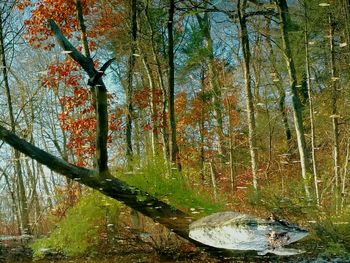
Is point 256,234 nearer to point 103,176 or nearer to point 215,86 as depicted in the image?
point 103,176

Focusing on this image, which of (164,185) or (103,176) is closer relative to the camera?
(103,176)

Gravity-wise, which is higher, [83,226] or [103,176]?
[103,176]

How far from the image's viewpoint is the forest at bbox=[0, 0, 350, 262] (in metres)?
9.30

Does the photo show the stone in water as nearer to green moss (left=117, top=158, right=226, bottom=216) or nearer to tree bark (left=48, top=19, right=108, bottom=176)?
green moss (left=117, top=158, right=226, bottom=216)

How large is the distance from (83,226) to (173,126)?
376 centimetres

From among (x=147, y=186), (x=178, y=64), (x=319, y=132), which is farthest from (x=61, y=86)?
(x=147, y=186)

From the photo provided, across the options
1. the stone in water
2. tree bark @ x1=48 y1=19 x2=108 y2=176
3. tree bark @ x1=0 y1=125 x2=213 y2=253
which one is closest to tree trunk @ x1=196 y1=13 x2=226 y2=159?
tree bark @ x1=0 y1=125 x2=213 y2=253

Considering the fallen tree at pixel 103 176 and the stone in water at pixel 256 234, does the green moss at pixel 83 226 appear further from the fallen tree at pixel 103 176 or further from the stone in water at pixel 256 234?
the stone in water at pixel 256 234

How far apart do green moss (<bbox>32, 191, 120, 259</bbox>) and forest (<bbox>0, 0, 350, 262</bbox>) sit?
3 cm

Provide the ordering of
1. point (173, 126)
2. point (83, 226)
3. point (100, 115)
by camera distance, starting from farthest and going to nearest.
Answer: point (173, 126) < point (83, 226) < point (100, 115)

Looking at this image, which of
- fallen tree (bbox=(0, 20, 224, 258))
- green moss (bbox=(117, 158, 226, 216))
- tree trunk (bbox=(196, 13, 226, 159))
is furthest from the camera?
tree trunk (bbox=(196, 13, 226, 159))

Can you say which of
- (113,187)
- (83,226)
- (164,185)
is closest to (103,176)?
(113,187)

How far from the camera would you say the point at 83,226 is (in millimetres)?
9805

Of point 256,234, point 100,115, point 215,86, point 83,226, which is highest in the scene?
point 215,86
